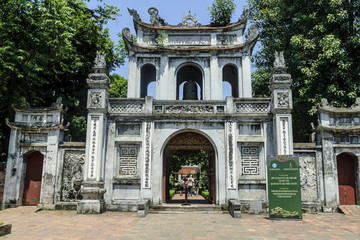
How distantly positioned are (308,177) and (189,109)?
5721 millimetres

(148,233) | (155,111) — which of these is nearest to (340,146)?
(155,111)

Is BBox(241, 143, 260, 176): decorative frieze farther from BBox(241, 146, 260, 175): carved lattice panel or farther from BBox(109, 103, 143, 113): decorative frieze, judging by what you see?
BBox(109, 103, 143, 113): decorative frieze

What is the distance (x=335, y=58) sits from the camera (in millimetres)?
15609

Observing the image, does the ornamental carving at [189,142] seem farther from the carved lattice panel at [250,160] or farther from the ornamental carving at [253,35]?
the ornamental carving at [253,35]

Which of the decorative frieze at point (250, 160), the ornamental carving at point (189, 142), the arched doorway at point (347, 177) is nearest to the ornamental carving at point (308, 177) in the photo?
the arched doorway at point (347, 177)

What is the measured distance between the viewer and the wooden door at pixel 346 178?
40.2ft

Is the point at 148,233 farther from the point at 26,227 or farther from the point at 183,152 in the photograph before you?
the point at 183,152

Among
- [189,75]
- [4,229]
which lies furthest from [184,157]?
[4,229]

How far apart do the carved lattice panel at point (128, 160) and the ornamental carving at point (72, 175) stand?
1725 mm

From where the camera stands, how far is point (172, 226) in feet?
28.0

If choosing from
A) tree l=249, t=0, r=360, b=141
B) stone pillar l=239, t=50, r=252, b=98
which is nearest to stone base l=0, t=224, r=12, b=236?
stone pillar l=239, t=50, r=252, b=98

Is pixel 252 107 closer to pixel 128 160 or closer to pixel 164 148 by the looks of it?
pixel 164 148

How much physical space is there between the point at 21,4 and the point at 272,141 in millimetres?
12253

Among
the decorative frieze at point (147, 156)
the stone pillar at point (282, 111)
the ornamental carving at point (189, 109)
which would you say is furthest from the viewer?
the ornamental carving at point (189, 109)
